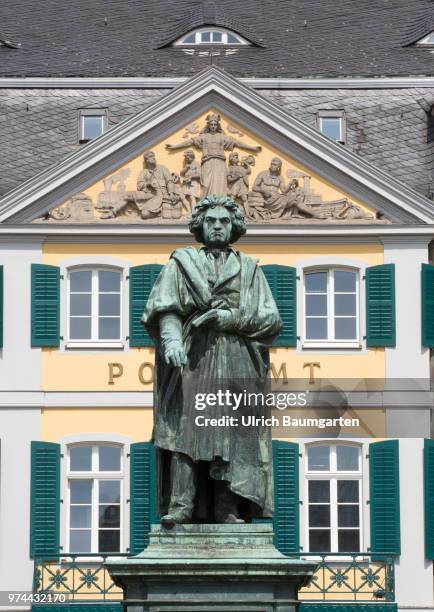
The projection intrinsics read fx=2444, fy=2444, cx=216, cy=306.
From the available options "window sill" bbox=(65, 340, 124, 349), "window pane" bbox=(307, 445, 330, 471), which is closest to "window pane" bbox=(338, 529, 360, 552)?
"window pane" bbox=(307, 445, 330, 471)

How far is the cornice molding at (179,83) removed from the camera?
4031 cm

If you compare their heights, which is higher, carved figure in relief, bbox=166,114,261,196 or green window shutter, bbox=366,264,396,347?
carved figure in relief, bbox=166,114,261,196

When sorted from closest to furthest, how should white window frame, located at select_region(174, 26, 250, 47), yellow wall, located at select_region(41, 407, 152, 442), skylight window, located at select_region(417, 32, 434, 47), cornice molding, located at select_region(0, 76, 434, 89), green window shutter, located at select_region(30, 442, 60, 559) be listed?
green window shutter, located at select_region(30, 442, 60, 559)
yellow wall, located at select_region(41, 407, 152, 442)
cornice molding, located at select_region(0, 76, 434, 89)
skylight window, located at select_region(417, 32, 434, 47)
white window frame, located at select_region(174, 26, 250, 47)

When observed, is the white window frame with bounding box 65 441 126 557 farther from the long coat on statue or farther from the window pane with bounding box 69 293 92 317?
the long coat on statue

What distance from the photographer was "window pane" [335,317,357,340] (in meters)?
37.8

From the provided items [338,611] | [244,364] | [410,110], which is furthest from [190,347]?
[410,110]

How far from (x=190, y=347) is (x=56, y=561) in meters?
20.3

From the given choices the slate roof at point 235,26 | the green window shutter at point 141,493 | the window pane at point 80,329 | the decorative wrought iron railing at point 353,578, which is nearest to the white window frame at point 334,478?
the decorative wrought iron railing at point 353,578

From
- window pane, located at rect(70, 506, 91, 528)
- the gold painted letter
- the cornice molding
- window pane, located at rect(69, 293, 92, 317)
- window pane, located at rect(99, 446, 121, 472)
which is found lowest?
window pane, located at rect(70, 506, 91, 528)

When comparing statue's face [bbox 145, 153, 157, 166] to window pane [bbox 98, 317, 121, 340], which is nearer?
window pane [bbox 98, 317, 121, 340]

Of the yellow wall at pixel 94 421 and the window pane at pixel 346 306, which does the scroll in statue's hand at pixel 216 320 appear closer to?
the yellow wall at pixel 94 421

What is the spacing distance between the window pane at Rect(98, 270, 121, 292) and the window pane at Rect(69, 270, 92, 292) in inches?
7.3

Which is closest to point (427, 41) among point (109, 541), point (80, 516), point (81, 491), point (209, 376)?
point (81, 491)

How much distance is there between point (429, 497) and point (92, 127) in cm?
850
